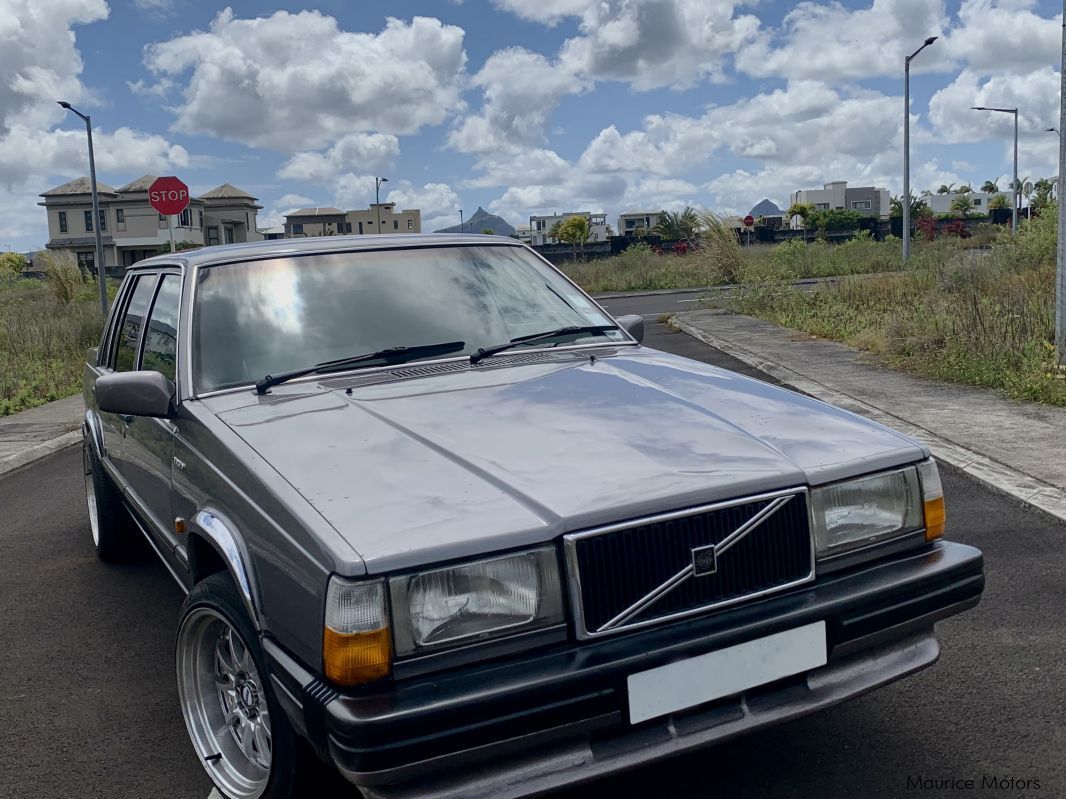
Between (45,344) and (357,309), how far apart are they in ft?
49.5

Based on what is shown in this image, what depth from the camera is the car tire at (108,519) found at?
511 centimetres

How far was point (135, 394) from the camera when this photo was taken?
3.32 meters

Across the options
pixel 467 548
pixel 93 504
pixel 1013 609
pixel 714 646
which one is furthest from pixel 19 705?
pixel 1013 609

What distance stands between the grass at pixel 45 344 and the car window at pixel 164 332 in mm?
8320

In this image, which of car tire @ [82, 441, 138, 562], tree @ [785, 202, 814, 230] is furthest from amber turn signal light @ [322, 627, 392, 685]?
tree @ [785, 202, 814, 230]

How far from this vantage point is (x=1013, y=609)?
4.11 m

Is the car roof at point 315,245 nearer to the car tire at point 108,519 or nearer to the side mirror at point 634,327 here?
the side mirror at point 634,327

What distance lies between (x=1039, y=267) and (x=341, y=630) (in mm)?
16123

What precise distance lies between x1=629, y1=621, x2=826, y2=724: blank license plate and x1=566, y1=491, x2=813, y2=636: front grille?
12 cm

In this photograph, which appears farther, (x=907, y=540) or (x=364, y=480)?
(x=907, y=540)

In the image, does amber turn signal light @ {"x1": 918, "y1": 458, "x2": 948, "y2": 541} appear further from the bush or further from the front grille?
the bush

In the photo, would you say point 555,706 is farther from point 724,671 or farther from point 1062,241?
point 1062,241

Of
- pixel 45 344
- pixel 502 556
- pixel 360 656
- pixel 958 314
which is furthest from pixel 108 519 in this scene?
pixel 45 344

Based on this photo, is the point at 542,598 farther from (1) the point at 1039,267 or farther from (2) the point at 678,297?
(2) the point at 678,297
